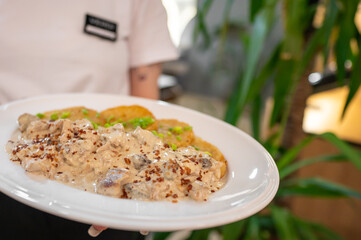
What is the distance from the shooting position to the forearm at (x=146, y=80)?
1.56m

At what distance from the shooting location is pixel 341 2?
1349 mm

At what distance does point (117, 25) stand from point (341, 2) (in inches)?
38.6

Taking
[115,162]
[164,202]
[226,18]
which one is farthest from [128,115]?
[226,18]

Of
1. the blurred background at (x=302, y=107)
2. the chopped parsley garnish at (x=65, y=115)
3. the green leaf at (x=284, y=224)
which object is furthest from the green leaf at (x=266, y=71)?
the chopped parsley garnish at (x=65, y=115)

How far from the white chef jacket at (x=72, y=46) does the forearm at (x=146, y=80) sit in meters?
0.04

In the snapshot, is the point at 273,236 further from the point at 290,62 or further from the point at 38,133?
the point at 38,133

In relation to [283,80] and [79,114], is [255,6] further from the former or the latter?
[79,114]

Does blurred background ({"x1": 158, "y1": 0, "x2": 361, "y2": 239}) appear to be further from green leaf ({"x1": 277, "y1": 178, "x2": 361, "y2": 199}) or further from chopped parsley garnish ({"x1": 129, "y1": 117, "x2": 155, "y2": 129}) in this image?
chopped parsley garnish ({"x1": 129, "y1": 117, "x2": 155, "y2": 129})

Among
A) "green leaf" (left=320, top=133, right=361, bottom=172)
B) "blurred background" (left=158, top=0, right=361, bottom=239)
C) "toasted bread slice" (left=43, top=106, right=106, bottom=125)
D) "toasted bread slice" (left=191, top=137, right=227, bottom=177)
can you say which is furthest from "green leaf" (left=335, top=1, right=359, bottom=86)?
"toasted bread slice" (left=43, top=106, right=106, bottom=125)

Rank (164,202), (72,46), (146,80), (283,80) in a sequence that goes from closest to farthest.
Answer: (164,202) → (72,46) → (283,80) → (146,80)

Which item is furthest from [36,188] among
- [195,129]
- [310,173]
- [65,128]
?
[310,173]

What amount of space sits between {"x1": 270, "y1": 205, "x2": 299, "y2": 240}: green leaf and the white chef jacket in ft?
3.03

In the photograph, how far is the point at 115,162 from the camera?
795 mm

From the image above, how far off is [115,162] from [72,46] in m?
0.75
